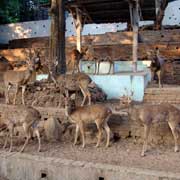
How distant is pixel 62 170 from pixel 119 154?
1.37 meters

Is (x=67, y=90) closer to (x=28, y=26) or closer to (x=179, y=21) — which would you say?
(x=179, y=21)

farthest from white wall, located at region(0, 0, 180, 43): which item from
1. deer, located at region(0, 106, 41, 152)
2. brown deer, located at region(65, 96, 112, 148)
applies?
deer, located at region(0, 106, 41, 152)

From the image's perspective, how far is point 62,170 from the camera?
22.7 ft

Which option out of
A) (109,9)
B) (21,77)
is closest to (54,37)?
(21,77)

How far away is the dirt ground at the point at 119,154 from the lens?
6941 millimetres

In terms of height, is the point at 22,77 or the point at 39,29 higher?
the point at 39,29

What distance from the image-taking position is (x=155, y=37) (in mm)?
18656

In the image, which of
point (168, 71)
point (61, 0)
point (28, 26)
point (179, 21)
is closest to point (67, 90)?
point (61, 0)

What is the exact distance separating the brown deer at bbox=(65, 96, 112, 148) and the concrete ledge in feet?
4.29

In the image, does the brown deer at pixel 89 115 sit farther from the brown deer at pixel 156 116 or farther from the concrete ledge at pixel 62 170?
the concrete ledge at pixel 62 170

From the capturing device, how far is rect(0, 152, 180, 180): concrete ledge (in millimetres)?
6309

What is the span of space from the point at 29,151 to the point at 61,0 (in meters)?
6.55

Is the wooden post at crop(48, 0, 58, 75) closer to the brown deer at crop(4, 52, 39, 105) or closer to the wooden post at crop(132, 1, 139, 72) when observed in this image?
the brown deer at crop(4, 52, 39, 105)

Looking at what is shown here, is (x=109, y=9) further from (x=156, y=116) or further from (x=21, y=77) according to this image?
(x=156, y=116)
